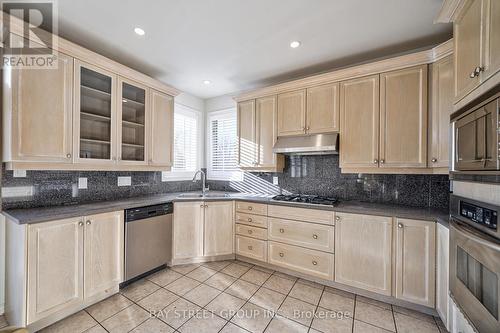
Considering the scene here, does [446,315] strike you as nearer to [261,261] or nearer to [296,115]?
[261,261]

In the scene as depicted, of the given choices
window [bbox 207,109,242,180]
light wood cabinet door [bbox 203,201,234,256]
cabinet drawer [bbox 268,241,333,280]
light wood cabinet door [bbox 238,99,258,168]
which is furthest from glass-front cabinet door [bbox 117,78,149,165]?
cabinet drawer [bbox 268,241,333,280]

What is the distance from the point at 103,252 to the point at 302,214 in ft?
6.78

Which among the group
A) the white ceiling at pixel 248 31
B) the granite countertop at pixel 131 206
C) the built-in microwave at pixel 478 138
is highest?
the white ceiling at pixel 248 31

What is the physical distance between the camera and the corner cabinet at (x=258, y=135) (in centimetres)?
294

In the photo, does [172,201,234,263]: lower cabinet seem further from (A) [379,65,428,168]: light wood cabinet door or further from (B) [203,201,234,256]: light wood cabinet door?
(A) [379,65,428,168]: light wood cabinet door

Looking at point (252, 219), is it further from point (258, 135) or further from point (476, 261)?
point (476, 261)

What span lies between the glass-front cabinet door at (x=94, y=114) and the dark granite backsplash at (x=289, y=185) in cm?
35

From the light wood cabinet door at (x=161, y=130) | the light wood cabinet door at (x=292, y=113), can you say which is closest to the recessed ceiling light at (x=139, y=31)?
the light wood cabinet door at (x=161, y=130)

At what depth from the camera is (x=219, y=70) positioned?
9.32 ft

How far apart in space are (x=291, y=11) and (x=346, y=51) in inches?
37.5

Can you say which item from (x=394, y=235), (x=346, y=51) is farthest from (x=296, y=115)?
(x=394, y=235)

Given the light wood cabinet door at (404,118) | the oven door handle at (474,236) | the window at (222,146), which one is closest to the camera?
the oven door handle at (474,236)

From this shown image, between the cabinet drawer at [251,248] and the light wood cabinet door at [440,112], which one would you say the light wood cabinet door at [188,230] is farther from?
the light wood cabinet door at [440,112]

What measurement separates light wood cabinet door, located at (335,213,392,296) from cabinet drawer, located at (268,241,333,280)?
10cm
